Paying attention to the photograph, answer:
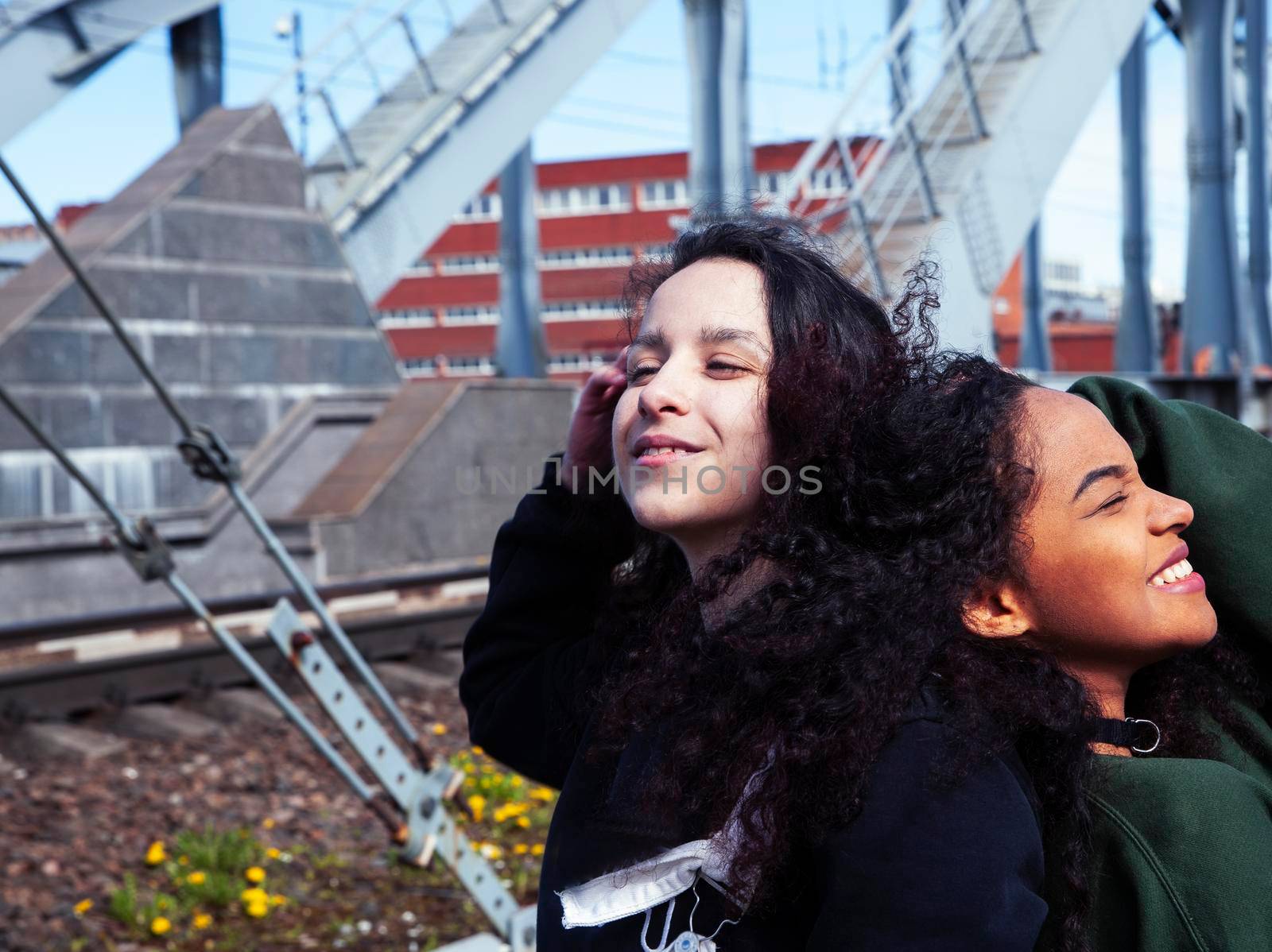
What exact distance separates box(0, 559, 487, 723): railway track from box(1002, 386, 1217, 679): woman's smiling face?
15.4 ft

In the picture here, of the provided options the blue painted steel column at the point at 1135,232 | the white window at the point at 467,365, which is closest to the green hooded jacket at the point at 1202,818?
the blue painted steel column at the point at 1135,232

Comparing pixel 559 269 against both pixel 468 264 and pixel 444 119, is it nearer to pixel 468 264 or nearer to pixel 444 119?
pixel 468 264

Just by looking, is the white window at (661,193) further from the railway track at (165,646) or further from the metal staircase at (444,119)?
the railway track at (165,646)

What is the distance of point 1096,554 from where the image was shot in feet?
4.39

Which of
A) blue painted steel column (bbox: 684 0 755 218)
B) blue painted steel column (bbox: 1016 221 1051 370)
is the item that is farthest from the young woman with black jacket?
blue painted steel column (bbox: 1016 221 1051 370)

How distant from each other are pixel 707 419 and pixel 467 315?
2364 inches

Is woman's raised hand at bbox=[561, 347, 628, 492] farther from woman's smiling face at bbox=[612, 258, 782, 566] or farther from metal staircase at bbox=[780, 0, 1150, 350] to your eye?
metal staircase at bbox=[780, 0, 1150, 350]

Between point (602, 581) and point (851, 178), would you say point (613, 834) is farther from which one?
point (851, 178)

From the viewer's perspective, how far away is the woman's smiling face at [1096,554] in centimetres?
134

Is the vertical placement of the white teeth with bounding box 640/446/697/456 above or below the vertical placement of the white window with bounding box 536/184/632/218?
above

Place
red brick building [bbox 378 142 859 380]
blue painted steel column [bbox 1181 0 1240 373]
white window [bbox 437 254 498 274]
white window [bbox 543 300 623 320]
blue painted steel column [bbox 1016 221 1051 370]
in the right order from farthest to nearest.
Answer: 1. white window [bbox 437 254 498 274]
2. white window [bbox 543 300 623 320]
3. red brick building [bbox 378 142 859 380]
4. blue painted steel column [bbox 1016 221 1051 370]
5. blue painted steel column [bbox 1181 0 1240 373]

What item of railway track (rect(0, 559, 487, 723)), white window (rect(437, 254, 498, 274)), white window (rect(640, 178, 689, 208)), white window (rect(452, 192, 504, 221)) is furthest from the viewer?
white window (rect(452, 192, 504, 221))

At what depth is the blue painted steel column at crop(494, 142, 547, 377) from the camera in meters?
20.1

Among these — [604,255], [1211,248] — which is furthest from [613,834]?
[604,255]
